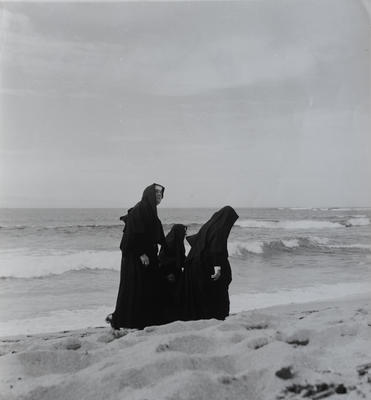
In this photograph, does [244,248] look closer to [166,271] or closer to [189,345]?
[166,271]

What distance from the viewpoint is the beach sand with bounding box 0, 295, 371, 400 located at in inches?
93.8

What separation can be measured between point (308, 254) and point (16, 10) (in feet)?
47.3

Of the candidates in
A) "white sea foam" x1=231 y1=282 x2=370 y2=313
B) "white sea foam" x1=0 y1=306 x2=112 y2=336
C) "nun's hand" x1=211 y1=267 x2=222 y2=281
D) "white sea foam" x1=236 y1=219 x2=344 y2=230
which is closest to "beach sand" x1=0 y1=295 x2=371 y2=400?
"nun's hand" x1=211 y1=267 x2=222 y2=281

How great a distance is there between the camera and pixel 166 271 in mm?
4863

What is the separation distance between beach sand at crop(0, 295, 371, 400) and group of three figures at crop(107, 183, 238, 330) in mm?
833

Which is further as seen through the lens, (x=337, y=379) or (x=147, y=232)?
(x=147, y=232)

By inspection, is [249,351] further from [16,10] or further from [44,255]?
[44,255]

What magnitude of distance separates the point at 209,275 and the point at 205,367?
208cm

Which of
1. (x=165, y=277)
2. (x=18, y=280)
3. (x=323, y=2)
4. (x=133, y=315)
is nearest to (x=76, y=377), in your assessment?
(x=133, y=315)

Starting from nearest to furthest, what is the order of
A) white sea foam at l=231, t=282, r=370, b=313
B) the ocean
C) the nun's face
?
the nun's face
the ocean
white sea foam at l=231, t=282, r=370, b=313

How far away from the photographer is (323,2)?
549 centimetres

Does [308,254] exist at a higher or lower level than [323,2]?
lower

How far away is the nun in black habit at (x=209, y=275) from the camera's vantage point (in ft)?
15.4

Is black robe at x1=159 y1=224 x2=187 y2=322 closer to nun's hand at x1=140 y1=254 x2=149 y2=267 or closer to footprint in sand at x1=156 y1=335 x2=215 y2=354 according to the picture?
nun's hand at x1=140 y1=254 x2=149 y2=267
